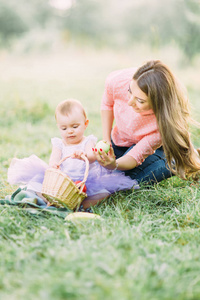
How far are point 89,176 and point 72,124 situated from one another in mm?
454

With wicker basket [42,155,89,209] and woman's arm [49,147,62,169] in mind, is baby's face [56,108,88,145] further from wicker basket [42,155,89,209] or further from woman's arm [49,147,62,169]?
wicker basket [42,155,89,209]

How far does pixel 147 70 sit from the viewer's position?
101 inches

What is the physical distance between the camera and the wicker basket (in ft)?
7.65

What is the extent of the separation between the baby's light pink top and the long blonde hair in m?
0.18

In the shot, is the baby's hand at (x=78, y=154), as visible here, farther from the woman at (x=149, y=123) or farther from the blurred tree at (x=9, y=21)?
the blurred tree at (x=9, y=21)

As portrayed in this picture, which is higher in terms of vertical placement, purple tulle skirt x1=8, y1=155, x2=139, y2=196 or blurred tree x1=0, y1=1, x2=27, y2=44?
blurred tree x1=0, y1=1, x2=27, y2=44

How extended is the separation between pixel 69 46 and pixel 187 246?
12859 millimetres

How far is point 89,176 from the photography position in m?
2.74

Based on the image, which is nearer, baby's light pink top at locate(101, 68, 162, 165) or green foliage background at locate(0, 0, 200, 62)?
baby's light pink top at locate(101, 68, 162, 165)

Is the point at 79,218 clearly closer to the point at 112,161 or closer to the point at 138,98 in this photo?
the point at 112,161

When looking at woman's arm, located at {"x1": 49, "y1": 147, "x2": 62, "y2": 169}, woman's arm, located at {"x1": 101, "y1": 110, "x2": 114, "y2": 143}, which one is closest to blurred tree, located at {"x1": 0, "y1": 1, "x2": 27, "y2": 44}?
woman's arm, located at {"x1": 101, "y1": 110, "x2": 114, "y2": 143}

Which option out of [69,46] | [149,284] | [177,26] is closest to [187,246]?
[149,284]

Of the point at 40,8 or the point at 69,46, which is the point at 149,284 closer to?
the point at 69,46

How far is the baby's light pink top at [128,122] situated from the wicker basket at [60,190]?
0.64 m
